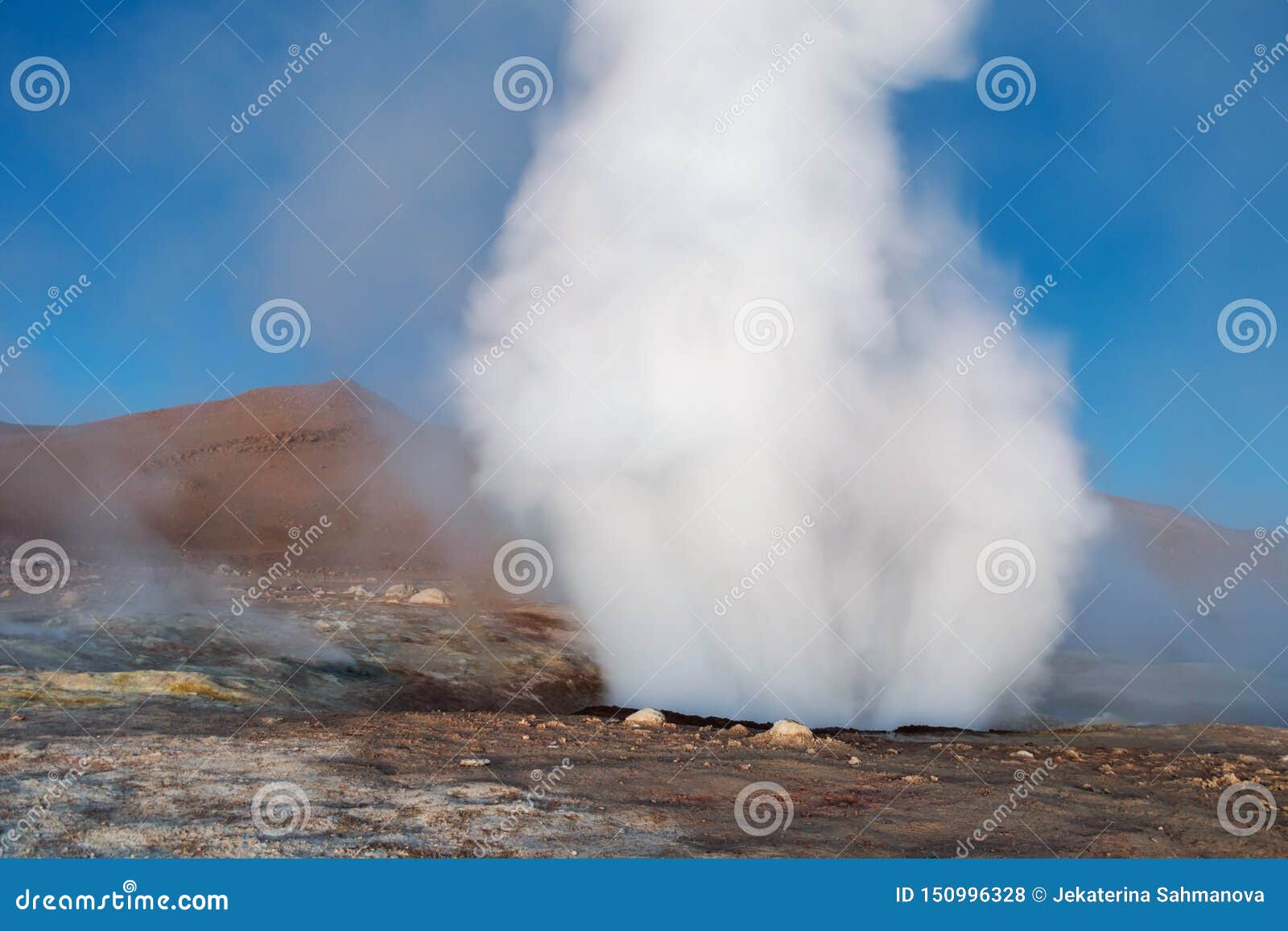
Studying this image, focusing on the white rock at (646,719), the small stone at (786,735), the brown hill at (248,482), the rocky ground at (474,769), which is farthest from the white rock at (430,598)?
the brown hill at (248,482)

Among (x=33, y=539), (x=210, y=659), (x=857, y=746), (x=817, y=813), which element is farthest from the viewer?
(x=33, y=539)

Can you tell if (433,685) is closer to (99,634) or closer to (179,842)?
(99,634)

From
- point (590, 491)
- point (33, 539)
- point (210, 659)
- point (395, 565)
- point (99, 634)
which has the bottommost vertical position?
point (33, 539)

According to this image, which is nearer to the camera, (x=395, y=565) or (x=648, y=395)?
(x=648, y=395)

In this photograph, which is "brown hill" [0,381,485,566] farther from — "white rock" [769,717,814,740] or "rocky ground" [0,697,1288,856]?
"white rock" [769,717,814,740]

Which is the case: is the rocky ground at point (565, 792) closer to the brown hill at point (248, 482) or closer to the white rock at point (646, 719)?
the white rock at point (646, 719)

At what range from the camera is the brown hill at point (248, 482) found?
1793 inches

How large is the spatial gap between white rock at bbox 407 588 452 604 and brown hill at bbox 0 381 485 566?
1864cm

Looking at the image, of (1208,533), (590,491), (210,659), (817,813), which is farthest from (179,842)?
(1208,533)

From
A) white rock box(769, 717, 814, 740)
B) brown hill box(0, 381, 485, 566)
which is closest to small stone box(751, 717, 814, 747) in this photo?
white rock box(769, 717, 814, 740)

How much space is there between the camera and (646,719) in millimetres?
13703

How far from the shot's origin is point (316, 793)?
7977mm

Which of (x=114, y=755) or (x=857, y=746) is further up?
(x=857, y=746)

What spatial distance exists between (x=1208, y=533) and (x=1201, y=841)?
81.6 m
